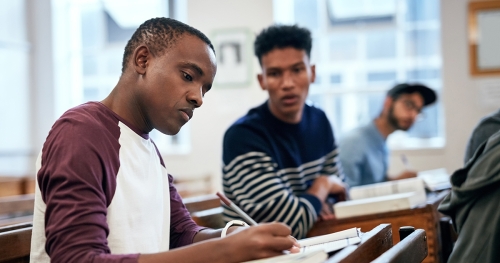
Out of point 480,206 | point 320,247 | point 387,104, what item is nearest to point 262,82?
point 480,206

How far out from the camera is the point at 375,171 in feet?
11.3

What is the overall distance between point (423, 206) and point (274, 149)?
1.73 feet

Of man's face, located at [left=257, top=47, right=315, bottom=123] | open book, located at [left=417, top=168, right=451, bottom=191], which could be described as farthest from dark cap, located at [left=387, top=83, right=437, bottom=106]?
man's face, located at [left=257, top=47, right=315, bottom=123]

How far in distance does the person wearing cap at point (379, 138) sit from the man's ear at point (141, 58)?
6.57ft

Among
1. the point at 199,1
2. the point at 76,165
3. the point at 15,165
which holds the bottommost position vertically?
the point at 15,165

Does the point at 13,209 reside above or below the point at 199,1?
below

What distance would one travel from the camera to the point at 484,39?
549 cm

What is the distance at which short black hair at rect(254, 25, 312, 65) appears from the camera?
233cm

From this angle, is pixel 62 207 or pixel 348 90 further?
pixel 348 90

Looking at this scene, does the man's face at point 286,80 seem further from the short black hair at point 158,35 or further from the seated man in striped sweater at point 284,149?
the short black hair at point 158,35

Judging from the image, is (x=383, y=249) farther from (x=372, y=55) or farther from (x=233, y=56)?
(x=233, y=56)

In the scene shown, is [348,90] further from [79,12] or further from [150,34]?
[150,34]

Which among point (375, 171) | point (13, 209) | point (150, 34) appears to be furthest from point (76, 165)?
point (375, 171)

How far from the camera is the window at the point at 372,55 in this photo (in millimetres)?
5719
